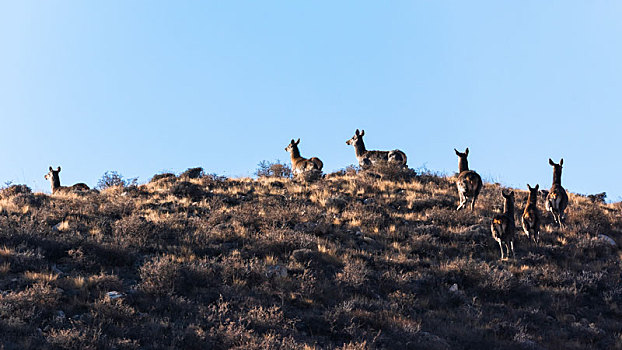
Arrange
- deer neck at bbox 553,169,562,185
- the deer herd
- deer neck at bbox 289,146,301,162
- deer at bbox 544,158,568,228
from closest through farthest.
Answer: the deer herd → deer at bbox 544,158,568,228 → deer neck at bbox 553,169,562,185 → deer neck at bbox 289,146,301,162

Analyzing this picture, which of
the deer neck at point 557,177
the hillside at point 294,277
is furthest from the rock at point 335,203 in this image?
the deer neck at point 557,177

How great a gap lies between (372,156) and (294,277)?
14310mm

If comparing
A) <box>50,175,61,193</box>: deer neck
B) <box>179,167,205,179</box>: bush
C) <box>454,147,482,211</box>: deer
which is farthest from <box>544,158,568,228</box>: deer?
<box>50,175,61,193</box>: deer neck

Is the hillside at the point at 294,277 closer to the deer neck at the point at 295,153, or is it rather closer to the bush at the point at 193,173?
the bush at the point at 193,173

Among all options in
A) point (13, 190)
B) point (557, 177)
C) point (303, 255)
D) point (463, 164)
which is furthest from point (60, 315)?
point (557, 177)

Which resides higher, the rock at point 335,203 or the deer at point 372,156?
the deer at point 372,156

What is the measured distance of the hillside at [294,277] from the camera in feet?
34.9

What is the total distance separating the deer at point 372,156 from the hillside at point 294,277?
227 inches

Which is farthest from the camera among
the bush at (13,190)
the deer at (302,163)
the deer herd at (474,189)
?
the deer at (302,163)

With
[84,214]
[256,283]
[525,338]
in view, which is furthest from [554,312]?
[84,214]

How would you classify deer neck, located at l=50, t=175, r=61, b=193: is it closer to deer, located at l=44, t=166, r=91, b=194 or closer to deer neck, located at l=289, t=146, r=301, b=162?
deer, located at l=44, t=166, r=91, b=194

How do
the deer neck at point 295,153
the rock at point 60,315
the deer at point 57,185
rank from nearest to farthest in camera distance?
1. the rock at point 60,315
2. the deer at point 57,185
3. the deer neck at point 295,153

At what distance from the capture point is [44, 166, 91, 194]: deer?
23505mm

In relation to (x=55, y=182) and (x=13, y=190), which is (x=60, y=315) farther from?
(x=55, y=182)
